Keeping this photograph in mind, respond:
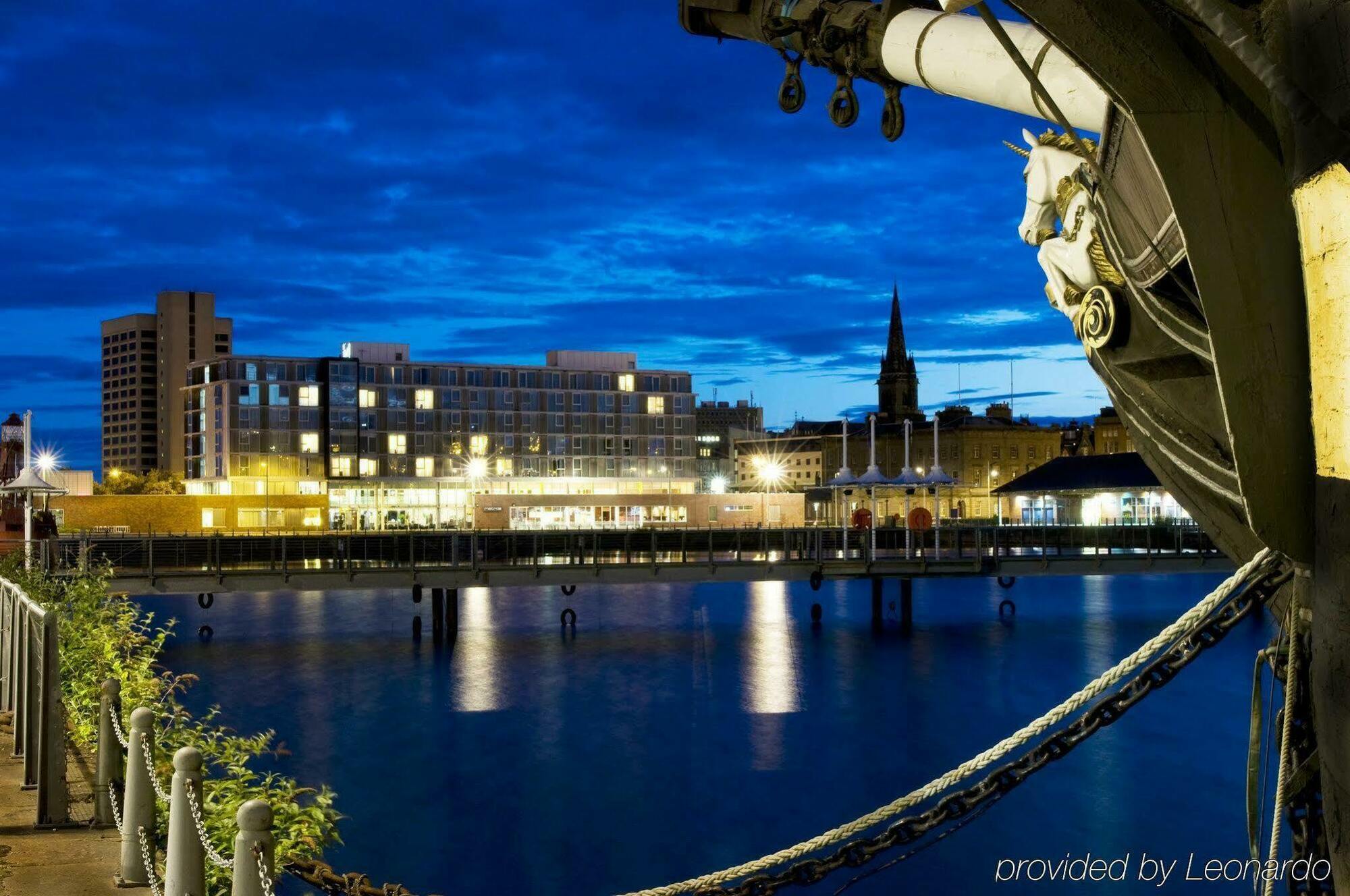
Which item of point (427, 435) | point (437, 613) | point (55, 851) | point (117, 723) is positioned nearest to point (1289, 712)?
point (117, 723)

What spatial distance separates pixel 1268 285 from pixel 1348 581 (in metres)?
1.15

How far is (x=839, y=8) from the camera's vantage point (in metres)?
8.94

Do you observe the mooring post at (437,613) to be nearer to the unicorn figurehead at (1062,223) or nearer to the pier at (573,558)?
the pier at (573,558)

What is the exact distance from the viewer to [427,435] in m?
106

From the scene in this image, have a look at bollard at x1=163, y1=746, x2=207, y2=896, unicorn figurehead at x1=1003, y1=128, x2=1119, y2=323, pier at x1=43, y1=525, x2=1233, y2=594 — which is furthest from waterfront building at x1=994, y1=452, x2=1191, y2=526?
bollard at x1=163, y1=746, x2=207, y2=896

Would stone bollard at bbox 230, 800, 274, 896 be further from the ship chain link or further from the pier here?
the pier

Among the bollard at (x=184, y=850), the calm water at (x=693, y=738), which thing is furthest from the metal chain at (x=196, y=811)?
the calm water at (x=693, y=738)

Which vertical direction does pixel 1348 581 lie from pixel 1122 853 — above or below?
above

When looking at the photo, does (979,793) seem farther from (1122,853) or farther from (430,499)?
(430,499)

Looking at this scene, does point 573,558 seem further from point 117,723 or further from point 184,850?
point 184,850

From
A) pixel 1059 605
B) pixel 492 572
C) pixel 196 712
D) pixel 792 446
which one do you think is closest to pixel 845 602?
pixel 1059 605

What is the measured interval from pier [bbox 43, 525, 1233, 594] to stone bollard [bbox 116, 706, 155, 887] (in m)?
35.0

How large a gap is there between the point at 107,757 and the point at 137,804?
1.46m

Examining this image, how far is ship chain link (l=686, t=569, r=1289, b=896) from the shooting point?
16.0ft
